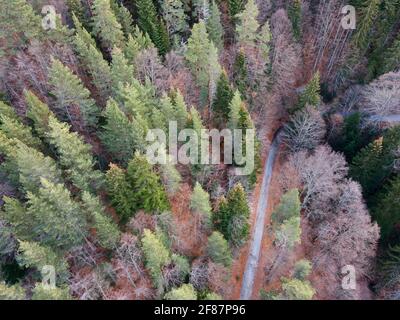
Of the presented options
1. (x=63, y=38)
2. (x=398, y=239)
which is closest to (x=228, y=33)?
(x=63, y=38)

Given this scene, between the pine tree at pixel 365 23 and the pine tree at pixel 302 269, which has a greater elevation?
the pine tree at pixel 365 23

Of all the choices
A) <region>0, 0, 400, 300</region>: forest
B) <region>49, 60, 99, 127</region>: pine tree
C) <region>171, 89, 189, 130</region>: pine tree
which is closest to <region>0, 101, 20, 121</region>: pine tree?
<region>0, 0, 400, 300</region>: forest

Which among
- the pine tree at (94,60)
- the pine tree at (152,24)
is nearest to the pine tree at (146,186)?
the pine tree at (94,60)

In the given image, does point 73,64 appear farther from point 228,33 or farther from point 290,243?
point 290,243

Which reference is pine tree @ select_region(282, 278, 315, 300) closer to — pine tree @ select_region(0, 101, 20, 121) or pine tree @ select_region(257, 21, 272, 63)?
pine tree @ select_region(257, 21, 272, 63)

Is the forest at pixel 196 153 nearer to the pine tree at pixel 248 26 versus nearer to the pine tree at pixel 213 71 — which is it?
the pine tree at pixel 213 71

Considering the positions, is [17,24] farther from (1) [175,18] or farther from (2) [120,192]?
(2) [120,192]

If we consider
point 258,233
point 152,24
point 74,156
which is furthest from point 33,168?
point 258,233
